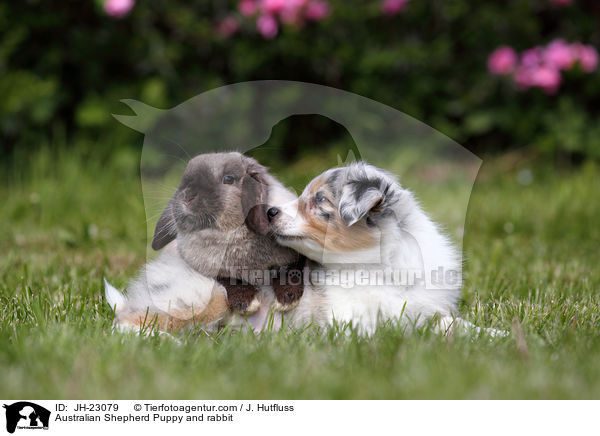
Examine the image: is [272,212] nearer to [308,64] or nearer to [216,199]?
[216,199]

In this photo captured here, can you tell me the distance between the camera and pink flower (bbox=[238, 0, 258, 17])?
630 cm

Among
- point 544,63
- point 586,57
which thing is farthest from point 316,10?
point 586,57

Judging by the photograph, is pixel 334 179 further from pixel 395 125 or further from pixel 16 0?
pixel 16 0

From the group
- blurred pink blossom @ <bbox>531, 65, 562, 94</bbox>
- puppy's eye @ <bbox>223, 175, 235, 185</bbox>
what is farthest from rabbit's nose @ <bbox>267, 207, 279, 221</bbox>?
blurred pink blossom @ <bbox>531, 65, 562, 94</bbox>

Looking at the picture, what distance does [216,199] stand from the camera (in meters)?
2.82

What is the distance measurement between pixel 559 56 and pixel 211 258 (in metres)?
5.17

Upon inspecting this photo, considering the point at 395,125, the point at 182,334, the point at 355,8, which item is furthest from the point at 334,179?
the point at 355,8

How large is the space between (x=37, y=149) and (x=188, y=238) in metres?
4.19

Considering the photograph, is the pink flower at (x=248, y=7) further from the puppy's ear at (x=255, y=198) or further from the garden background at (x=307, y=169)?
the puppy's ear at (x=255, y=198)

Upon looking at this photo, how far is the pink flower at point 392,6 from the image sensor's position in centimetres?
660

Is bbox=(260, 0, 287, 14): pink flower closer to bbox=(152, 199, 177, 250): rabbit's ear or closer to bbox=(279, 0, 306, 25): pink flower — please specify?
bbox=(279, 0, 306, 25): pink flower

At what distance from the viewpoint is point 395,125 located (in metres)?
4.85

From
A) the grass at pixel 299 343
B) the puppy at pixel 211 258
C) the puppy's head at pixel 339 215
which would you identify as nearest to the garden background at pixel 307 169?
the grass at pixel 299 343

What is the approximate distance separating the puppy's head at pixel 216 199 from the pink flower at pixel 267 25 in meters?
3.69
